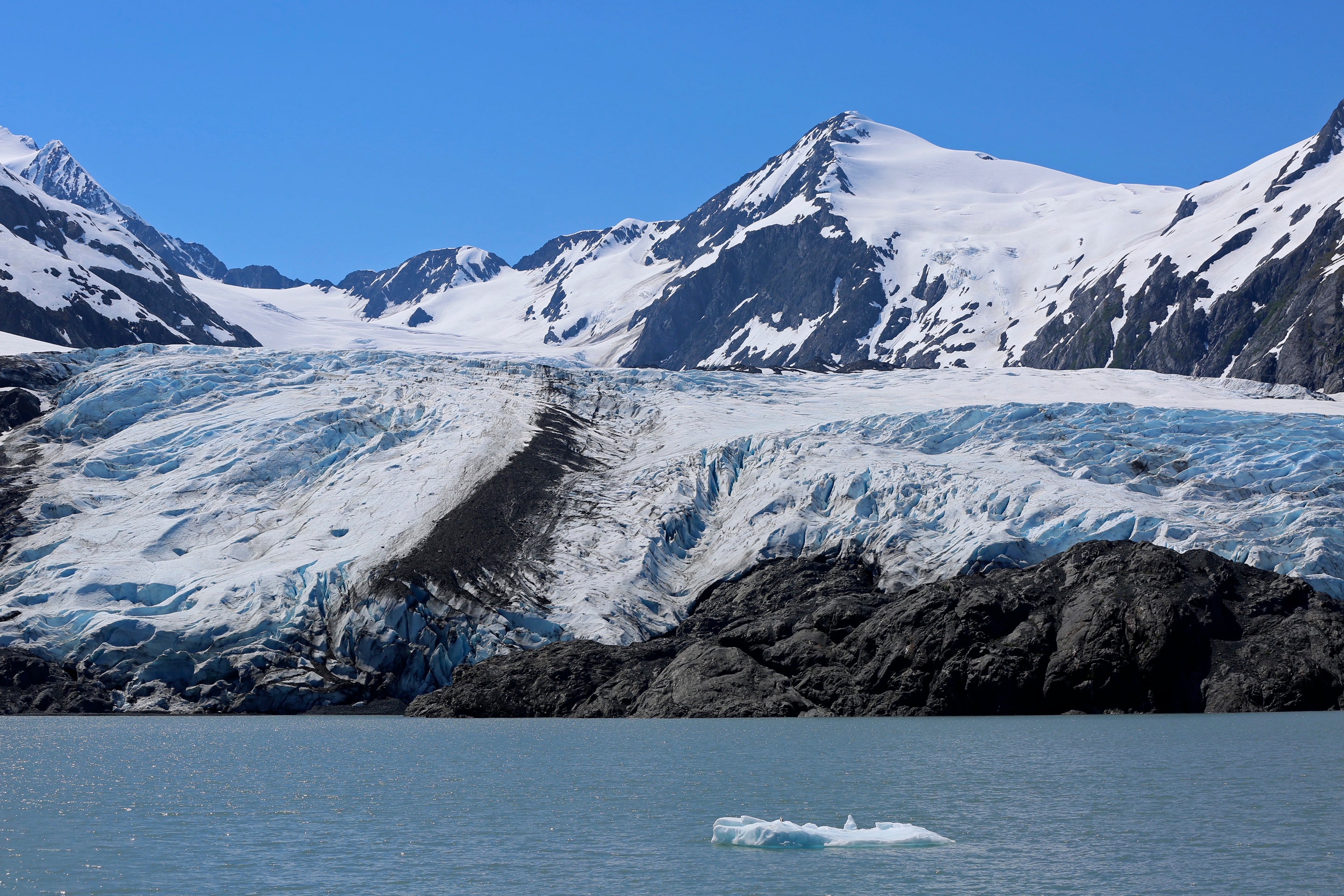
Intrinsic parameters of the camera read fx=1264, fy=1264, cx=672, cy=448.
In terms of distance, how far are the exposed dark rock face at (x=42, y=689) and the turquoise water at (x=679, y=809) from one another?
49.1 ft

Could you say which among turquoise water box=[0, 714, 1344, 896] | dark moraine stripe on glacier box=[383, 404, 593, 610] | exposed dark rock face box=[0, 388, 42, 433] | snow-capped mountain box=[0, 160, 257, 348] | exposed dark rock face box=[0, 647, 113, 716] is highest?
snow-capped mountain box=[0, 160, 257, 348]

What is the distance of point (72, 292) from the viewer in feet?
523

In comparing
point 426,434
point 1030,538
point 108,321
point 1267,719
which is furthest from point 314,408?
point 108,321

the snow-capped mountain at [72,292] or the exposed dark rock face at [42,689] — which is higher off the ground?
the snow-capped mountain at [72,292]

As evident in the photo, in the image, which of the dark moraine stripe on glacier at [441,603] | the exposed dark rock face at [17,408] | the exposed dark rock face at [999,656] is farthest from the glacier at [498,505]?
the exposed dark rock face at [999,656]

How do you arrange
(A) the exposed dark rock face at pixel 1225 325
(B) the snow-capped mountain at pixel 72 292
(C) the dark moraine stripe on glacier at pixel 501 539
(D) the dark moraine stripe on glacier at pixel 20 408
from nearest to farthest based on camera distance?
(C) the dark moraine stripe on glacier at pixel 501 539, (D) the dark moraine stripe on glacier at pixel 20 408, (A) the exposed dark rock face at pixel 1225 325, (B) the snow-capped mountain at pixel 72 292

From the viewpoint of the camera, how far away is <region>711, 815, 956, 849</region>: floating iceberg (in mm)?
19984

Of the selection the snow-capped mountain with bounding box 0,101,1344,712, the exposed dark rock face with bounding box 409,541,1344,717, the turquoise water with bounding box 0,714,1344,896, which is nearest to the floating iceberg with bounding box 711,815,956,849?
the turquoise water with bounding box 0,714,1344,896

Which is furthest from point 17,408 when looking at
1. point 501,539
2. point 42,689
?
point 501,539

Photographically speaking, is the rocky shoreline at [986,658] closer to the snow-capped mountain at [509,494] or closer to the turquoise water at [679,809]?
the snow-capped mountain at [509,494]

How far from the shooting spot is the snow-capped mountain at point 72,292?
150875 mm

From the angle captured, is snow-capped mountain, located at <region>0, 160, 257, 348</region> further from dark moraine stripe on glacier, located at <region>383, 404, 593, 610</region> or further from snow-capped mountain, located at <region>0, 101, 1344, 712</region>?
dark moraine stripe on glacier, located at <region>383, 404, 593, 610</region>

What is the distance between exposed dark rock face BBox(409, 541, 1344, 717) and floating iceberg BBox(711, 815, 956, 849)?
27682mm

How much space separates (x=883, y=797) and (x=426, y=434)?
181ft
